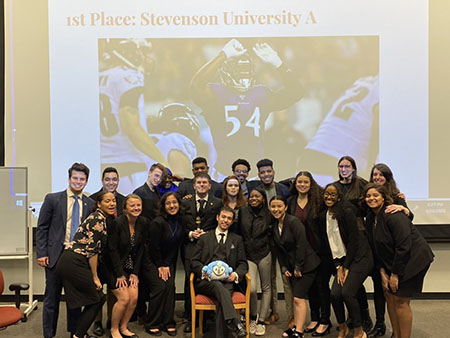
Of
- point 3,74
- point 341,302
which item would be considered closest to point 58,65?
point 3,74

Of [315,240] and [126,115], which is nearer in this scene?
[315,240]

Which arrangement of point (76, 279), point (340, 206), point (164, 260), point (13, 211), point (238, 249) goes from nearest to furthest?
point (76, 279), point (340, 206), point (238, 249), point (164, 260), point (13, 211)

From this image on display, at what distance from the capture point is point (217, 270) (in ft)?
11.9

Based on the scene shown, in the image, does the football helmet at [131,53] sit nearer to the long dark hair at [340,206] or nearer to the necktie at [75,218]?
the necktie at [75,218]

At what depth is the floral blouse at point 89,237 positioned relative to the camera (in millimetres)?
3412

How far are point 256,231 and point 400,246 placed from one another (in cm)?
122

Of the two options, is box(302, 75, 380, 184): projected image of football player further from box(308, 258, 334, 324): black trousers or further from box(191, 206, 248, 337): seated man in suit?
box(191, 206, 248, 337): seated man in suit

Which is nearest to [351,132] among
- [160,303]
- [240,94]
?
[240,94]

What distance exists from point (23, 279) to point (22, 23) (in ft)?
9.34

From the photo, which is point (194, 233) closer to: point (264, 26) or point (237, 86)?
point (237, 86)

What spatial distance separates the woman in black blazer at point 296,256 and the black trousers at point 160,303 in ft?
3.40

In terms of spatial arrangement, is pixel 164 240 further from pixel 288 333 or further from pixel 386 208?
pixel 386 208

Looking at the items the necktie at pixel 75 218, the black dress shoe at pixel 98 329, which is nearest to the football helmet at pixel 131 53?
the necktie at pixel 75 218

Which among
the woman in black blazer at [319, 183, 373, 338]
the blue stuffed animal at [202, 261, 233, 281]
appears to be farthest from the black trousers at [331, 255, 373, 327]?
the blue stuffed animal at [202, 261, 233, 281]
